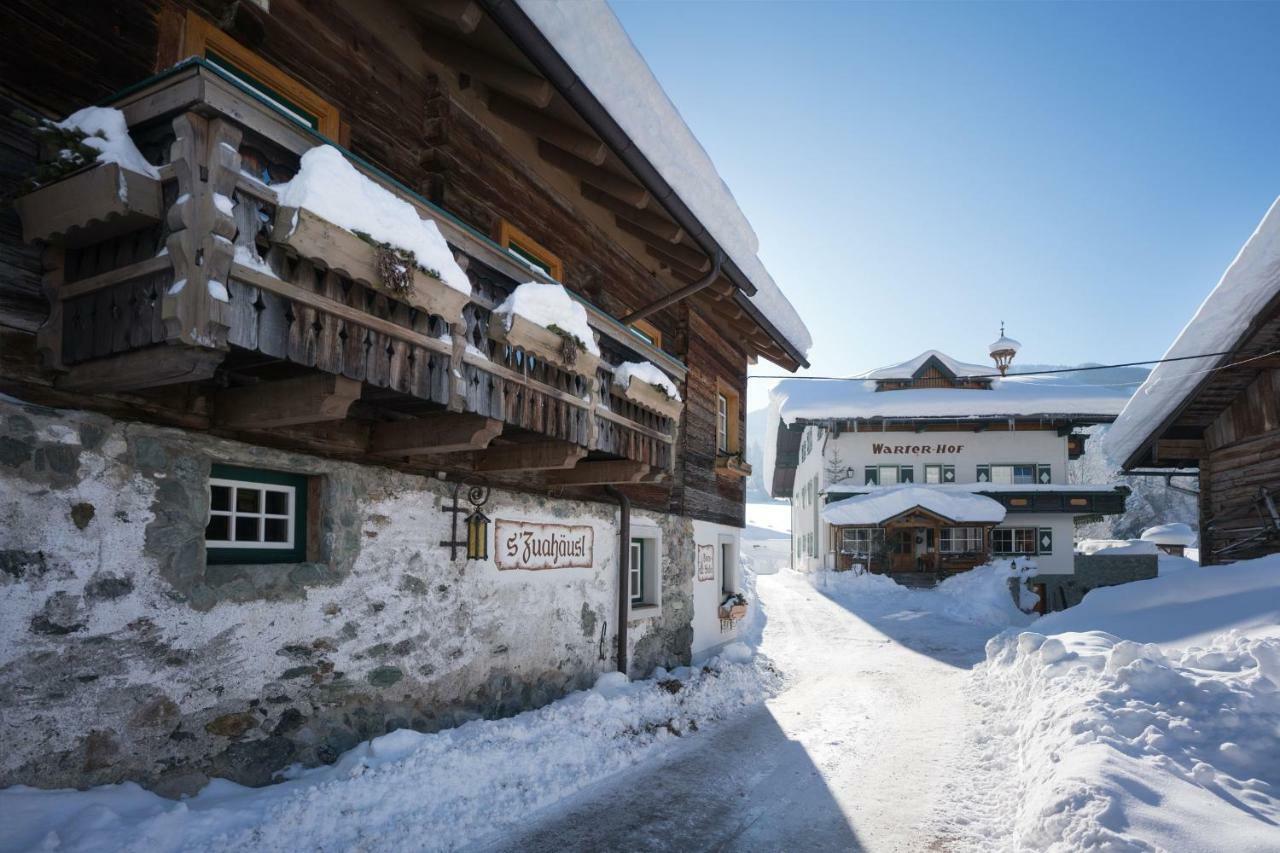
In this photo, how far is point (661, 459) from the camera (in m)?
9.05

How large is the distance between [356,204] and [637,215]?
6.26 meters

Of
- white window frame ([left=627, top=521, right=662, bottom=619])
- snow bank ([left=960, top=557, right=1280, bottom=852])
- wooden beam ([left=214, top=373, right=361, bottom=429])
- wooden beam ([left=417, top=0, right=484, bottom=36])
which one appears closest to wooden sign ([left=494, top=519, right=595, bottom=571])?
white window frame ([left=627, top=521, right=662, bottom=619])

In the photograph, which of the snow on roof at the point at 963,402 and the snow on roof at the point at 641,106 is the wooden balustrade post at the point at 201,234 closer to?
the snow on roof at the point at 641,106

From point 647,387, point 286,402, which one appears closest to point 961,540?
point 647,387


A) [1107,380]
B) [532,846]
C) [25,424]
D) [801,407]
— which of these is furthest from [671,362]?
[1107,380]

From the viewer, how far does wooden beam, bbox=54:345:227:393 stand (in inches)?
152

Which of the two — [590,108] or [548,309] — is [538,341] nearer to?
[548,309]

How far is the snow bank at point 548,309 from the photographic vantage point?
6004 mm

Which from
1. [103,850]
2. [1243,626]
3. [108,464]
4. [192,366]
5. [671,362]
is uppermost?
[671,362]

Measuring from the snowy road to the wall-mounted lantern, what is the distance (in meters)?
2.48

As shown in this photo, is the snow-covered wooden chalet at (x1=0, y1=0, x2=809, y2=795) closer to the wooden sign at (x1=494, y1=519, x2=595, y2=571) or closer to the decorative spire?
the wooden sign at (x1=494, y1=519, x2=595, y2=571)

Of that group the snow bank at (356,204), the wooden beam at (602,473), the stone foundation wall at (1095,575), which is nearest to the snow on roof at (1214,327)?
the wooden beam at (602,473)

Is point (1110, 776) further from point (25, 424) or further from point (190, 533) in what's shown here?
point (25, 424)

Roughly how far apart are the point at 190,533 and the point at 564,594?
478 centimetres
